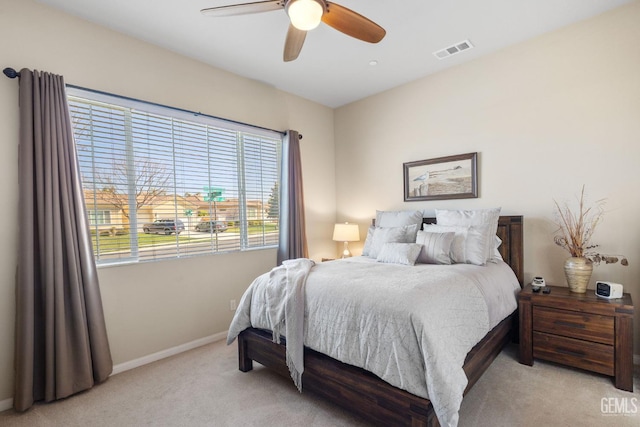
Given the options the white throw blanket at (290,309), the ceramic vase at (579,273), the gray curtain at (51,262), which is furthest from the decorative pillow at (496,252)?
the gray curtain at (51,262)

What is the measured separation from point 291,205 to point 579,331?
114 inches

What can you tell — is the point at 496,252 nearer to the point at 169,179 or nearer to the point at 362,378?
Answer: the point at 362,378

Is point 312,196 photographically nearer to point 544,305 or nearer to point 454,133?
point 454,133

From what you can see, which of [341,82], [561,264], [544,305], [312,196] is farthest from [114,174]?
[561,264]

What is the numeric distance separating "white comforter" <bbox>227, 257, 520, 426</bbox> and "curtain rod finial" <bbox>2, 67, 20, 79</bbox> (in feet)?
7.32

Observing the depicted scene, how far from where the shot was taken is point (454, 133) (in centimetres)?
348

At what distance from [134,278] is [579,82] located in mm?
4256

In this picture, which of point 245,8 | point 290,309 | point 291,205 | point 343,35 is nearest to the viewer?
point 245,8

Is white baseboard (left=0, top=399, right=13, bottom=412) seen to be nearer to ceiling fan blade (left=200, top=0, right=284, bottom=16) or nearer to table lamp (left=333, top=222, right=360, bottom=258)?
ceiling fan blade (left=200, top=0, right=284, bottom=16)

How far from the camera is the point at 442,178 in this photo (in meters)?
3.56

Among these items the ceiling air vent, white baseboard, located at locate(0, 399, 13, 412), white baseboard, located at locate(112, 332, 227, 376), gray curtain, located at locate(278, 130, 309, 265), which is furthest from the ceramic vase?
white baseboard, located at locate(0, 399, 13, 412)

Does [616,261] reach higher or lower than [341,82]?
lower

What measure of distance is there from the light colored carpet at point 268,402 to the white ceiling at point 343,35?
2.84m

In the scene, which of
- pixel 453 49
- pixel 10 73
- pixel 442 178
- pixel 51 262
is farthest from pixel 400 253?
pixel 10 73
